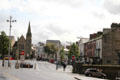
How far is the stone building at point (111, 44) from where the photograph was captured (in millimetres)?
73062

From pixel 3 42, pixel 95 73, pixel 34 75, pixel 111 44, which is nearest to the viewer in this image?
pixel 34 75

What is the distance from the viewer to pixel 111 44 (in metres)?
74.1

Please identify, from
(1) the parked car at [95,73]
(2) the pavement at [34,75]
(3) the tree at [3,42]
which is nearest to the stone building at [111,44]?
(2) the pavement at [34,75]

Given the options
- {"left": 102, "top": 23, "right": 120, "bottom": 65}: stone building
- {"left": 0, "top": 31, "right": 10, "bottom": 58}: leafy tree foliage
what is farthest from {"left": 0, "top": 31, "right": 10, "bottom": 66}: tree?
{"left": 102, "top": 23, "right": 120, "bottom": 65}: stone building

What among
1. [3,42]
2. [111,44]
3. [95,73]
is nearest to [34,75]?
[95,73]

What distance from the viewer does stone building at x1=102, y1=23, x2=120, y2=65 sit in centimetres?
7306

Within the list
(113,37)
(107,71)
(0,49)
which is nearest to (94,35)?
(113,37)

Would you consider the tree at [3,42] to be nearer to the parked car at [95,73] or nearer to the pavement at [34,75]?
the pavement at [34,75]

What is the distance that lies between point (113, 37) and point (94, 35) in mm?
16446

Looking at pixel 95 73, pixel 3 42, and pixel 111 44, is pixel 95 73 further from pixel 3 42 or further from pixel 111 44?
pixel 3 42

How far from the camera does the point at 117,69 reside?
46.6m

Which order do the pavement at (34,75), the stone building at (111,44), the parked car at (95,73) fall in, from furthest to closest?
the stone building at (111,44), the parked car at (95,73), the pavement at (34,75)

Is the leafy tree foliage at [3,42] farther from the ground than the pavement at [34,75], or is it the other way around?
the leafy tree foliage at [3,42]

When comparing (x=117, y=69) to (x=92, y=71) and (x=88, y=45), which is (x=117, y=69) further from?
(x=88, y=45)
